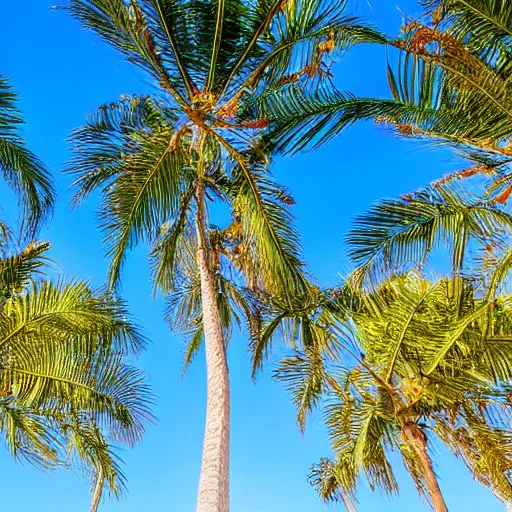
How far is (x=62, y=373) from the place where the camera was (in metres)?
6.91

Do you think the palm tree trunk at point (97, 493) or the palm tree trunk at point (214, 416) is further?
the palm tree trunk at point (97, 493)

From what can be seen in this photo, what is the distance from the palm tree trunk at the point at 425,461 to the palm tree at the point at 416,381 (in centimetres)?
1

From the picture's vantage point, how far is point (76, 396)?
695 cm

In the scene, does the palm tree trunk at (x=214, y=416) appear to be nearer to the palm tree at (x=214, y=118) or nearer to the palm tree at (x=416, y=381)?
the palm tree at (x=214, y=118)

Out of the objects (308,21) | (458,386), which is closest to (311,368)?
(458,386)

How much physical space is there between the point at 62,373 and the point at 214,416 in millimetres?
2685

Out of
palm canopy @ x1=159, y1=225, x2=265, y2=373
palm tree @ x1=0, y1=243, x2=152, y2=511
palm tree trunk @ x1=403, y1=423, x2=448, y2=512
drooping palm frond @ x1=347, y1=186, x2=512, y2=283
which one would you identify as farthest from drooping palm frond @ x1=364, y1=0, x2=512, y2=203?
palm tree @ x1=0, y1=243, x2=152, y2=511

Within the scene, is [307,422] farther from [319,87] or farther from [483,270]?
[319,87]

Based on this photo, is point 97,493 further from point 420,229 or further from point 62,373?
point 420,229

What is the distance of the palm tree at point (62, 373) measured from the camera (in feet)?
22.2

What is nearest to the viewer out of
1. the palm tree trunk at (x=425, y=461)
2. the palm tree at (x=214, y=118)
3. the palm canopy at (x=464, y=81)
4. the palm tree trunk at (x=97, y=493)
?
the palm canopy at (x=464, y=81)

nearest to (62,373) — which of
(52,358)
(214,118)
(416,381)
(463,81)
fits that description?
(52,358)

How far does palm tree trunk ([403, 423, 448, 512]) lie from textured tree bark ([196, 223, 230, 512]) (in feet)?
11.2

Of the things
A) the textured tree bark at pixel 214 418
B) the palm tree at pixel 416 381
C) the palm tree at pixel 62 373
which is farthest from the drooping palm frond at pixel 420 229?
the palm tree at pixel 62 373
